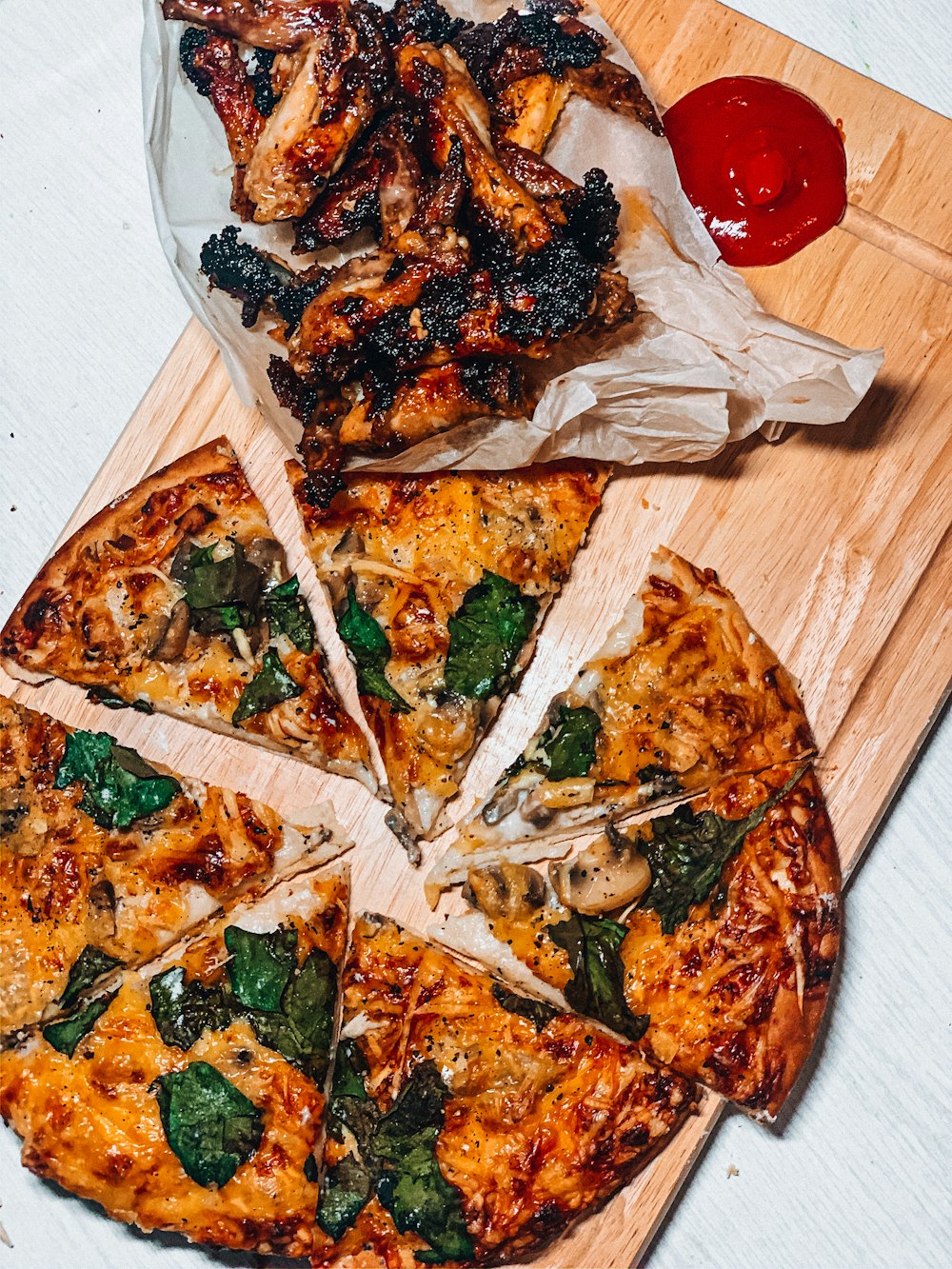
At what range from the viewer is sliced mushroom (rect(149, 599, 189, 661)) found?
14.6ft

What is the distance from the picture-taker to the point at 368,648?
445 cm

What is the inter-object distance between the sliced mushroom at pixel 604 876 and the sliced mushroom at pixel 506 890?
9 centimetres

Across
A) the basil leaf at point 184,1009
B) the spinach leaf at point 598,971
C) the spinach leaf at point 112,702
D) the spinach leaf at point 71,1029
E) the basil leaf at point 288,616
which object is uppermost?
the basil leaf at point 288,616

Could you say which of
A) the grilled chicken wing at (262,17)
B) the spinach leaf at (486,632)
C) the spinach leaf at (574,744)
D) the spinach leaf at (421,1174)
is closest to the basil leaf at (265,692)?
the spinach leaf at (486,632)

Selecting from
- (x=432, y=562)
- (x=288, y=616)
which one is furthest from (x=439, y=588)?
(x=288, y=616)

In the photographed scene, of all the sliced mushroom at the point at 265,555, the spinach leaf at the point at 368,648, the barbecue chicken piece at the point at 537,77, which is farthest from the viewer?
the sliced mushroom at the point at 265,555

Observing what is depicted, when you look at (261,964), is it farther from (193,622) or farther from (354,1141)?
(193,622)

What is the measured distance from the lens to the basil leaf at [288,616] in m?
4.57

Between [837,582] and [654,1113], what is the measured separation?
2049 mm

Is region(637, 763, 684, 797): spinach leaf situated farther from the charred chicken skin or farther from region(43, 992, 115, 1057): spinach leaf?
region(43, 992, 115, 1057): spinach leaf

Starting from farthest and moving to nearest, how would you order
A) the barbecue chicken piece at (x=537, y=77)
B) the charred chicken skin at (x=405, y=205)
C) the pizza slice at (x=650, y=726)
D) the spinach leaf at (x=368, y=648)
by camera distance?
1. the spinach leaf at (x=368, y=648)
2. the barbecue chicken piece at (x=537, y=77)
3. the pizza slice at (x=650, y=726)
4. the charred chicken skin at (x=405, y=205)

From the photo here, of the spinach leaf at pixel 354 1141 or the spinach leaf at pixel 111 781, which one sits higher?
the spinach leaf at pixel 111 781

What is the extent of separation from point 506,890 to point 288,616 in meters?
1.38

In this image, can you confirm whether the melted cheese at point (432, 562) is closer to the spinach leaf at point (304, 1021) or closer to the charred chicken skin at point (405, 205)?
the charred chicken skin at point (405, 205)
